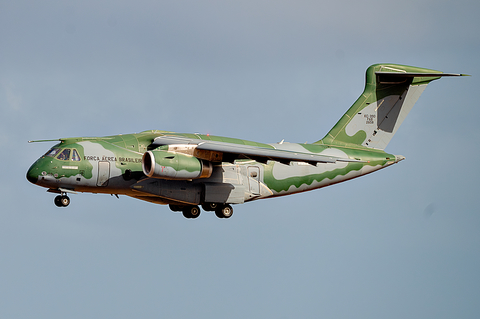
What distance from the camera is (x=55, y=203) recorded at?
821 inches

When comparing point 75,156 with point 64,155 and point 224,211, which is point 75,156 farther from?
point 224,211

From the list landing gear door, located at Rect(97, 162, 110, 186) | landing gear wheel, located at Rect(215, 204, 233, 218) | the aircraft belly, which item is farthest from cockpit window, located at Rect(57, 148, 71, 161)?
the aircraft belly

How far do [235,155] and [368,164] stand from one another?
6.09m

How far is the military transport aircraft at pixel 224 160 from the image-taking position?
67.2 feet

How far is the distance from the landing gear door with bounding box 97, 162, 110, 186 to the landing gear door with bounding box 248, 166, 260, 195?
4.83 meters

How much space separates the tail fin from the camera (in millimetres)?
25812

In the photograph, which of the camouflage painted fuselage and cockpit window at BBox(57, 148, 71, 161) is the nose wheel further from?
cockpit window at BBox(57, 148, 71, 161)

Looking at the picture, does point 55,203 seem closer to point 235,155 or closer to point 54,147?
point 54,147

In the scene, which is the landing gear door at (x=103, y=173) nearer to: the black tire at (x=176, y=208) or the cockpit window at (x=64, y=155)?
the cockpit window at (x=64, y=155)

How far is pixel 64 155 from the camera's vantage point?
20547 mm

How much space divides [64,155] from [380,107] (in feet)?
40.3

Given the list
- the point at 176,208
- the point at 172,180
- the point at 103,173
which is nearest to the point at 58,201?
the point at 103,173

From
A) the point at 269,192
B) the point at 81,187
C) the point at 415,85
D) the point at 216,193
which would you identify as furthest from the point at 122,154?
the point at 415,85

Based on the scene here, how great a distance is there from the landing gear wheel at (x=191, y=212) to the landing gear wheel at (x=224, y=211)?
105cm
